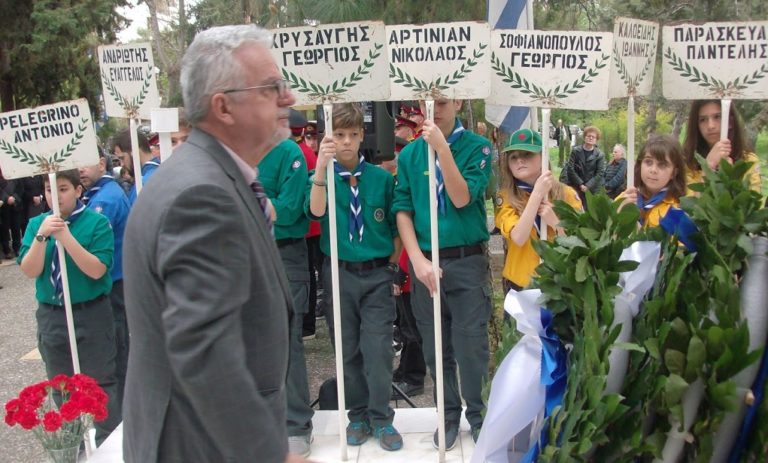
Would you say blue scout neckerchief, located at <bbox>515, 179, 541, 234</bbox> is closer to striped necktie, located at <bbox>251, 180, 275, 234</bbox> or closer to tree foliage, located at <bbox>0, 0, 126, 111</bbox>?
striped necktie, located at <bbox>251, 180, 275, 234</bbox>

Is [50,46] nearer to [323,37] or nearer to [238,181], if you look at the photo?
[323,37]

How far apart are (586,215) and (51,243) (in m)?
3.24

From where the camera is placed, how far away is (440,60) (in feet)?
11.8

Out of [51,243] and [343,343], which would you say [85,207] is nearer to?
[51,243]

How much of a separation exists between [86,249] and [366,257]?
59.3 inches

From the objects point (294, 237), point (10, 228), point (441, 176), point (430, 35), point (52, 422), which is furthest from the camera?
point (10, 228)

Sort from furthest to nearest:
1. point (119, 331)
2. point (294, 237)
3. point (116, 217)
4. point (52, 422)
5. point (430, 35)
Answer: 1. point (119, 331)
2. point (116, 217)
3. point (294, 237)
4. point (430, 35)
5. point (52, 422)

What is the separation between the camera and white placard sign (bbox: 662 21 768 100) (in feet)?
12.3

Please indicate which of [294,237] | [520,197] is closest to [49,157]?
[294,237]

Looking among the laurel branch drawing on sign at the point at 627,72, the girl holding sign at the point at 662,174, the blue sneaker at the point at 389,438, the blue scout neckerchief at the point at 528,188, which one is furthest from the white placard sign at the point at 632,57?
the blue sneaker at the point at 389,438

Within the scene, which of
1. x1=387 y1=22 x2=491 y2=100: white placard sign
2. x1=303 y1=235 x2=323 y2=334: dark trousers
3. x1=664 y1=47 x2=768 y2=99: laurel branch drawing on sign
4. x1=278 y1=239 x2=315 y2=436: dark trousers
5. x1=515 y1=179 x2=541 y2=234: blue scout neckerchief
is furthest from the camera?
x1=303 y1=235 x2=323 y2=334: dark trousers

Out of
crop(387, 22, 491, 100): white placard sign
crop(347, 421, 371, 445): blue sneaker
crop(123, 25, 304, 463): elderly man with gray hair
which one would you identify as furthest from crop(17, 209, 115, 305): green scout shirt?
crop(123, 25, 304, 463): elderly man with gray hair

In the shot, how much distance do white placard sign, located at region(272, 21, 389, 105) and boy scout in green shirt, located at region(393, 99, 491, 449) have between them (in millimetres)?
307

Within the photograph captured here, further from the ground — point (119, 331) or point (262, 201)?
point (262, 201)
